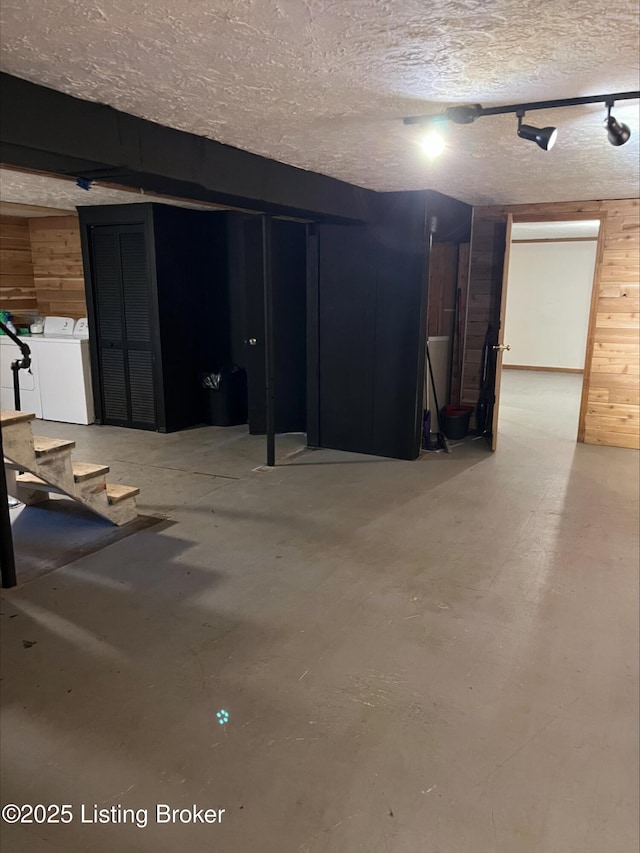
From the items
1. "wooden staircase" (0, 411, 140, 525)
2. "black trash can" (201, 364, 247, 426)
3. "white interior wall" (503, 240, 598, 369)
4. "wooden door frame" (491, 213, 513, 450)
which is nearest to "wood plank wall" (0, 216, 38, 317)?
"black trash can" (201, 364, 247, 426)

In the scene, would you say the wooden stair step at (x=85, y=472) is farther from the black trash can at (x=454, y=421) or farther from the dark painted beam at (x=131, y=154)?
the black trash can at (x=454, y=421)

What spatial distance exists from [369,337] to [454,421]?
1329 mm

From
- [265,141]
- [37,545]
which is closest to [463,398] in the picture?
[265,141]

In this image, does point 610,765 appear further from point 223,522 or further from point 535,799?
point 223,522

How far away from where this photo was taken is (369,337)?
5.15 m

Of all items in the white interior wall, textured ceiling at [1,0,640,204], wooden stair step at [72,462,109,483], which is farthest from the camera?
the white interior wall

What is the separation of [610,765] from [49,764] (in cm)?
177

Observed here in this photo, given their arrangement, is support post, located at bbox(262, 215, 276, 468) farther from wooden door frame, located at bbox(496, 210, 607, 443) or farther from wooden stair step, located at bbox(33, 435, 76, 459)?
wooden door frame, located at bbox(496, 210, 607, 443)

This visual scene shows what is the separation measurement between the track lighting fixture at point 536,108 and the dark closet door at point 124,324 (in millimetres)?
4090

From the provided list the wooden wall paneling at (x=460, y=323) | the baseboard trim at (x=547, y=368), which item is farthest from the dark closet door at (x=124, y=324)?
the baseboard trim at (x=547, y=368)

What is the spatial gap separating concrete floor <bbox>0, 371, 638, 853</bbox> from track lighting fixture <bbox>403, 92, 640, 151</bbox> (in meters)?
2.07

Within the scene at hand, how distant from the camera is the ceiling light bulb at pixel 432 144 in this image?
9.42 feet

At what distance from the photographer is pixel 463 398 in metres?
6.25

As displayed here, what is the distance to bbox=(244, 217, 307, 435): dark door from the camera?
567cm
